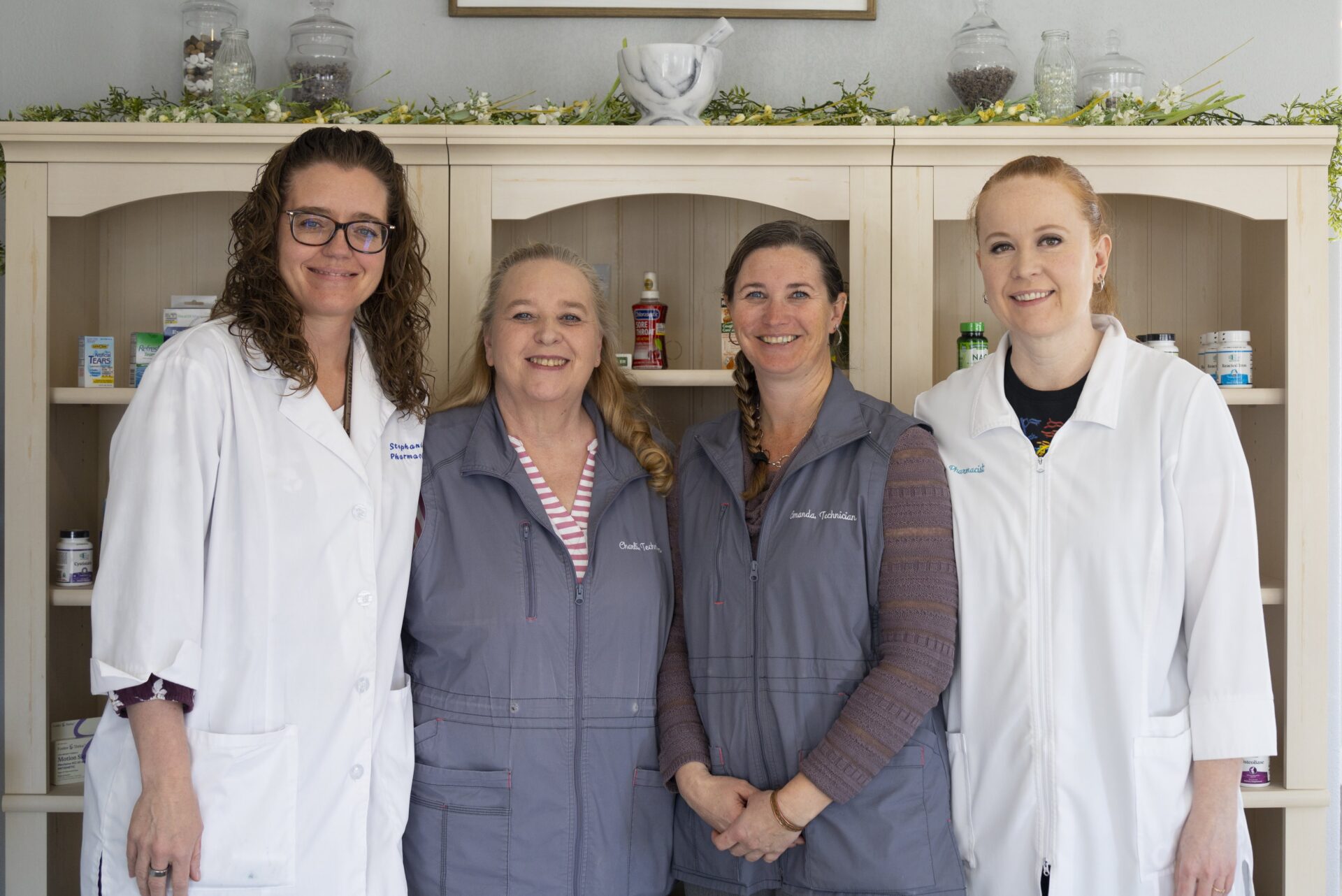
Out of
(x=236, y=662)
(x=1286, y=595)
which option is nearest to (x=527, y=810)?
(x=236, y=662)

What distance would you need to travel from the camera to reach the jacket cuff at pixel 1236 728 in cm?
149

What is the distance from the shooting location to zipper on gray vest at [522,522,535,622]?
1.66 metres

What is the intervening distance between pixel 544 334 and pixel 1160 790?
4.03 feet

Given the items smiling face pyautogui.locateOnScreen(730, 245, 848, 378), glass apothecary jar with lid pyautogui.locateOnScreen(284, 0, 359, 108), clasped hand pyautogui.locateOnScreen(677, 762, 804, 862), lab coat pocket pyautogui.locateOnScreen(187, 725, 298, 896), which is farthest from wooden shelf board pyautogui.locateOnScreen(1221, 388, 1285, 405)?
glass apothecary jar with lid pyautogui.locateOnScreen(284, 0, 359, 108)

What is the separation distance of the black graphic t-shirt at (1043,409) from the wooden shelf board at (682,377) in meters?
0.61

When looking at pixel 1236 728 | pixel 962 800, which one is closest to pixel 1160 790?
pixel 1236 728

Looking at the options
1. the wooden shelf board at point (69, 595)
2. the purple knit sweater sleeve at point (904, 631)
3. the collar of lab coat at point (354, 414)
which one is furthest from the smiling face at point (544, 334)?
the wooden shelf board at point (69, 595)

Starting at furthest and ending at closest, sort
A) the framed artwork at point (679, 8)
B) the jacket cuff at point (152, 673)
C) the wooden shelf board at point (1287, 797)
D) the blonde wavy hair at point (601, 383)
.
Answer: the framed artwork at point (679, 8) < the wooden shelf board at point (1287, 797) < the blonde wavy hair at point (601, 383) < the jacket cuff at point (152, 673)

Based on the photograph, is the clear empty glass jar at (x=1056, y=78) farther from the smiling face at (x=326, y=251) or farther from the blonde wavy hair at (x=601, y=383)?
the smiling face at (x=326, y=251)

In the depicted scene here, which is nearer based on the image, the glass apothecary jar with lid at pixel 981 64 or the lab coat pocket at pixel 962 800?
the lab coat pocket at pixel 962 800

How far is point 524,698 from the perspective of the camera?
1.63 meters

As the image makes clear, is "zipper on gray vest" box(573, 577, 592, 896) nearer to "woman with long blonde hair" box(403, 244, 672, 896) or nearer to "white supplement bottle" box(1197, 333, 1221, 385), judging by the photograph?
"woman with long blonde hair" box(403, 244, 672, 896)

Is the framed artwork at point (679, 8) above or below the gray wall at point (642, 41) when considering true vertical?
above

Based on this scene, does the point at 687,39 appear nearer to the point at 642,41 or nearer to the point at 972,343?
the point at 642,41
